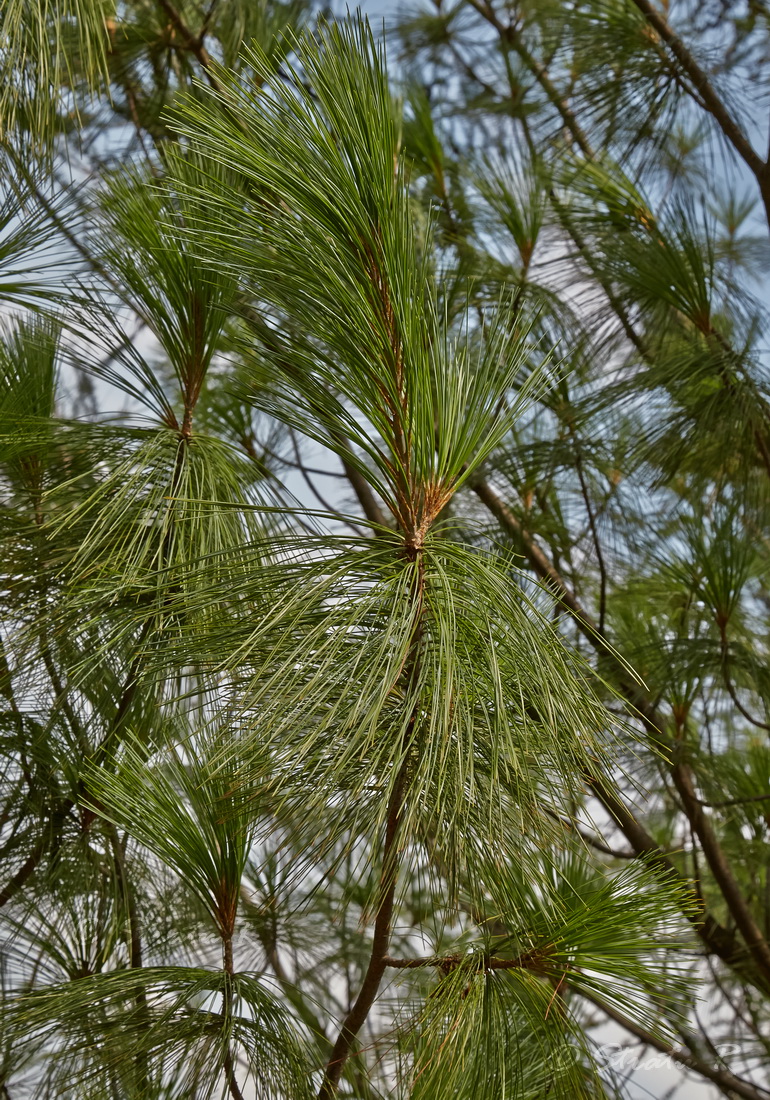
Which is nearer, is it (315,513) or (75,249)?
(315,513)

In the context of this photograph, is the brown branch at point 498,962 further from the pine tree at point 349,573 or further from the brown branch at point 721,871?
the brown branch at point 721,871

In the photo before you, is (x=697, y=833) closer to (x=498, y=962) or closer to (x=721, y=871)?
(x=721, y=871)

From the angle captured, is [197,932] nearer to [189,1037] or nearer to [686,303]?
[189,1037]

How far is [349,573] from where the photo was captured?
45 centimetres

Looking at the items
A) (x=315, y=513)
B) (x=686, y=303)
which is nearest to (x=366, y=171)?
(x=315, y=513)

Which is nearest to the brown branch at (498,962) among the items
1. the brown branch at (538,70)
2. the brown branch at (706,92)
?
the brown branch at (706,92)

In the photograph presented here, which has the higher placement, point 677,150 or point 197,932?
point 677,150

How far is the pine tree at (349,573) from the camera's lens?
0.43 m

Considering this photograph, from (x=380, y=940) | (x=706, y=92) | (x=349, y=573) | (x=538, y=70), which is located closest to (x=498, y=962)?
(x=380, y=940)

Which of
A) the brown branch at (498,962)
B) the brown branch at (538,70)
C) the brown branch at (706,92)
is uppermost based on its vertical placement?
the brown branch at (538,70)

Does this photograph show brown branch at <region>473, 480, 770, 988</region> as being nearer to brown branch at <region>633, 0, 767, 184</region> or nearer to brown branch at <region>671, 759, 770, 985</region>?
brown branch at <region>671, 759, 770, 985</region>

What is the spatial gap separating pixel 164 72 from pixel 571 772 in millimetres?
1000

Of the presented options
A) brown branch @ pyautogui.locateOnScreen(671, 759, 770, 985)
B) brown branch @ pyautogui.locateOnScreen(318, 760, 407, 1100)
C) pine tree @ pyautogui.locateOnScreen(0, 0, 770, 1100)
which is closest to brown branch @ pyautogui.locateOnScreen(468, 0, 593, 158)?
pine tree @ pyautogui.locateOnScreen(0, 0, 770, 1100)

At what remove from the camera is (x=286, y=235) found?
1.45 ft
